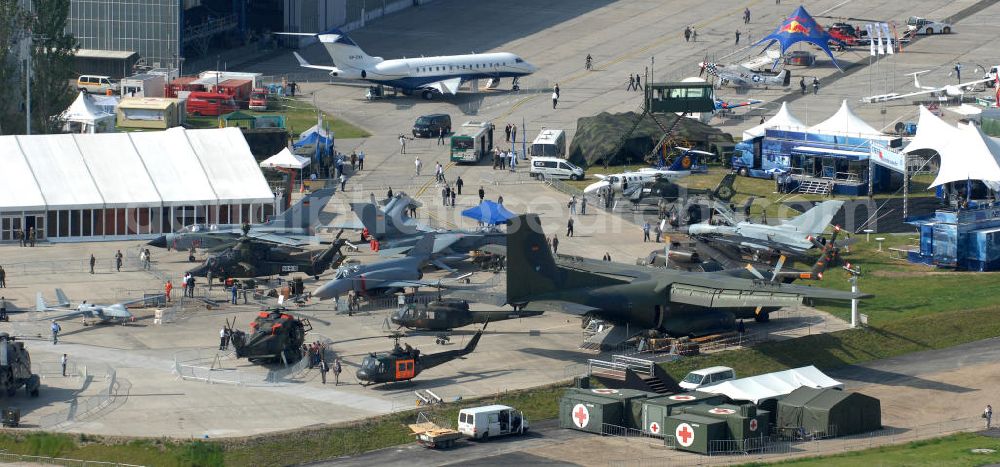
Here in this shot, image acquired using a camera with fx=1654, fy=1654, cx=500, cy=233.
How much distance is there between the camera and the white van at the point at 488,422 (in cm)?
6762

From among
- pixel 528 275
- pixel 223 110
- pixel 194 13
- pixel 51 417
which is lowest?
pixel 51 417

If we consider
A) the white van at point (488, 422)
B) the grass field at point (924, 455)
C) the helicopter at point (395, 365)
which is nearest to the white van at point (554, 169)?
the helicopter at point (395, 365)

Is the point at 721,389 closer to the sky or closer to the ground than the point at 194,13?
closer to the ground

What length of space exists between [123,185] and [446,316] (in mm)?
29927

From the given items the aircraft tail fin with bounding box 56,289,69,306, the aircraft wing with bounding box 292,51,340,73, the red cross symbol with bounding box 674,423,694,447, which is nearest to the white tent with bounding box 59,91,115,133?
the aircraft wing with bounding box 292,51,340,73

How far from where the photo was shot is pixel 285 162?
111 m

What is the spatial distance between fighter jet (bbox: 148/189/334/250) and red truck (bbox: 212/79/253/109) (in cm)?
4040

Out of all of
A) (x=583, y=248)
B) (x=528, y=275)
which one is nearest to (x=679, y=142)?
(x=583, y=248)

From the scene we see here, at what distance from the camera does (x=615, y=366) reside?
7331cm

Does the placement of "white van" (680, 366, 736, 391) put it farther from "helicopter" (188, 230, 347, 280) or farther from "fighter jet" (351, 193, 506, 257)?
"helicopter" (188, 230, 347, 280)

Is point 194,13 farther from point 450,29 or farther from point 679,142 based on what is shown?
point 679,142

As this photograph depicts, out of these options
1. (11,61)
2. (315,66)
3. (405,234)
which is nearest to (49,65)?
(11,61)

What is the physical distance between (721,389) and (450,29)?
9701cm

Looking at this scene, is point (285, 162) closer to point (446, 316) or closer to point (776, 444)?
point (446, 316)
